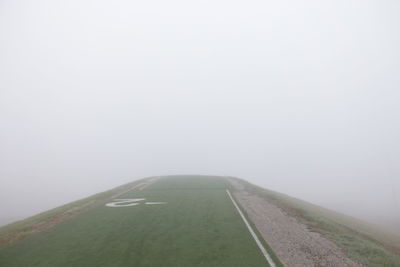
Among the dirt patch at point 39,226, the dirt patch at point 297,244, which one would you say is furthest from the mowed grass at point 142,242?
the dirt patch at point 297,244

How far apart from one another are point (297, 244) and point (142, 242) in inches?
239

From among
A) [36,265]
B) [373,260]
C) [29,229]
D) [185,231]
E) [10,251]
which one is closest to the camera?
[36,265]

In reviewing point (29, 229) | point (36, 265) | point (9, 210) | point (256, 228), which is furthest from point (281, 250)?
point (9, 210)

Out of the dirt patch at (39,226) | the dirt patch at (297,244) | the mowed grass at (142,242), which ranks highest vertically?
the dirt patch at (39,226)

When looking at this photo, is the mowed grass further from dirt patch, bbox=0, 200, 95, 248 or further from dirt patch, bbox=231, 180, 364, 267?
dirt patch, bbox=231, 180, 364, 267

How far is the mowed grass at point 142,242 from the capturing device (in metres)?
7.72

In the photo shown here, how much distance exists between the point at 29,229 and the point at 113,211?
4552mm

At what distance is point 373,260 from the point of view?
27.0ft

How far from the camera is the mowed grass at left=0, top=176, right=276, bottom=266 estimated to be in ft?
25.3

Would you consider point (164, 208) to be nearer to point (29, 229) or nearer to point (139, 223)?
point (139, 223)

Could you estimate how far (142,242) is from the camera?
9.38m

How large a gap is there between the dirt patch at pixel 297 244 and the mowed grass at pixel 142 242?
Result: 2.90 ft

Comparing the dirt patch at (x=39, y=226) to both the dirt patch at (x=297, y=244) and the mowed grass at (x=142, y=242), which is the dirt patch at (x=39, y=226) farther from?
the dirt patch at (x=297, y=244)

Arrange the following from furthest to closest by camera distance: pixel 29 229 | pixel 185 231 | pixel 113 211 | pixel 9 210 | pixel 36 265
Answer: pixel 9 210
pixel 113 211
pixel 29 229
pixel 185 231
pixel 36 265
